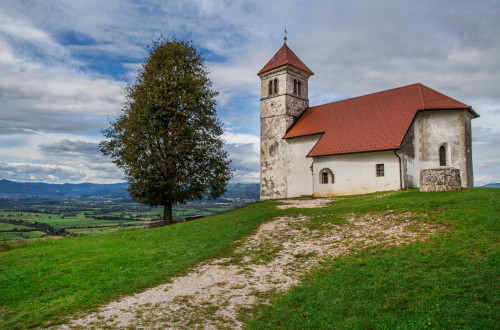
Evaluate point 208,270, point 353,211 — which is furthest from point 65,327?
point 353,211

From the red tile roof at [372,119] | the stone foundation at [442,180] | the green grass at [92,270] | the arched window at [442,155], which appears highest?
the red tile roof at [372,119]

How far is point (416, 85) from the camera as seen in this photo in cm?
2814

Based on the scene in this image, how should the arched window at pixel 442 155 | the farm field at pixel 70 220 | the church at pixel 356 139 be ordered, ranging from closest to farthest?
1. the church at pixel 356 139
2. the arched window at pixel 442 155
3. the farm field at pixel 70 220

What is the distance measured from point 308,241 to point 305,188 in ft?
65.0

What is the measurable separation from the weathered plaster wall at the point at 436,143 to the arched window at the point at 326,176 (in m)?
6.00

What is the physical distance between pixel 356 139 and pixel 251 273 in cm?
1997

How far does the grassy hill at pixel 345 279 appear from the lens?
6.79m

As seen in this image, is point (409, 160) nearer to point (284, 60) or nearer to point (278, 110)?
point (278, 110)

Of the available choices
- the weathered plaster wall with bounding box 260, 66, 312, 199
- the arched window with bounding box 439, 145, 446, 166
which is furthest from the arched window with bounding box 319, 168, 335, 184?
the arched window with bounding box 439, 145, 446, 166

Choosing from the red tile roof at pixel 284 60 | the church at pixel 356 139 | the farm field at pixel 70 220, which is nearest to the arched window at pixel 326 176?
the church at pixel 356 139

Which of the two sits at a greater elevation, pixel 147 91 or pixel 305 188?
pixel 147 91

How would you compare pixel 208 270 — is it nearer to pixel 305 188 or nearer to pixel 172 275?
pixel 172 275

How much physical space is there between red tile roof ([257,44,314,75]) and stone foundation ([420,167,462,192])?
21.7 metres

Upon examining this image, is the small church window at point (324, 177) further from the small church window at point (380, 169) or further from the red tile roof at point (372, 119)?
the small church window at point (380, 169)
